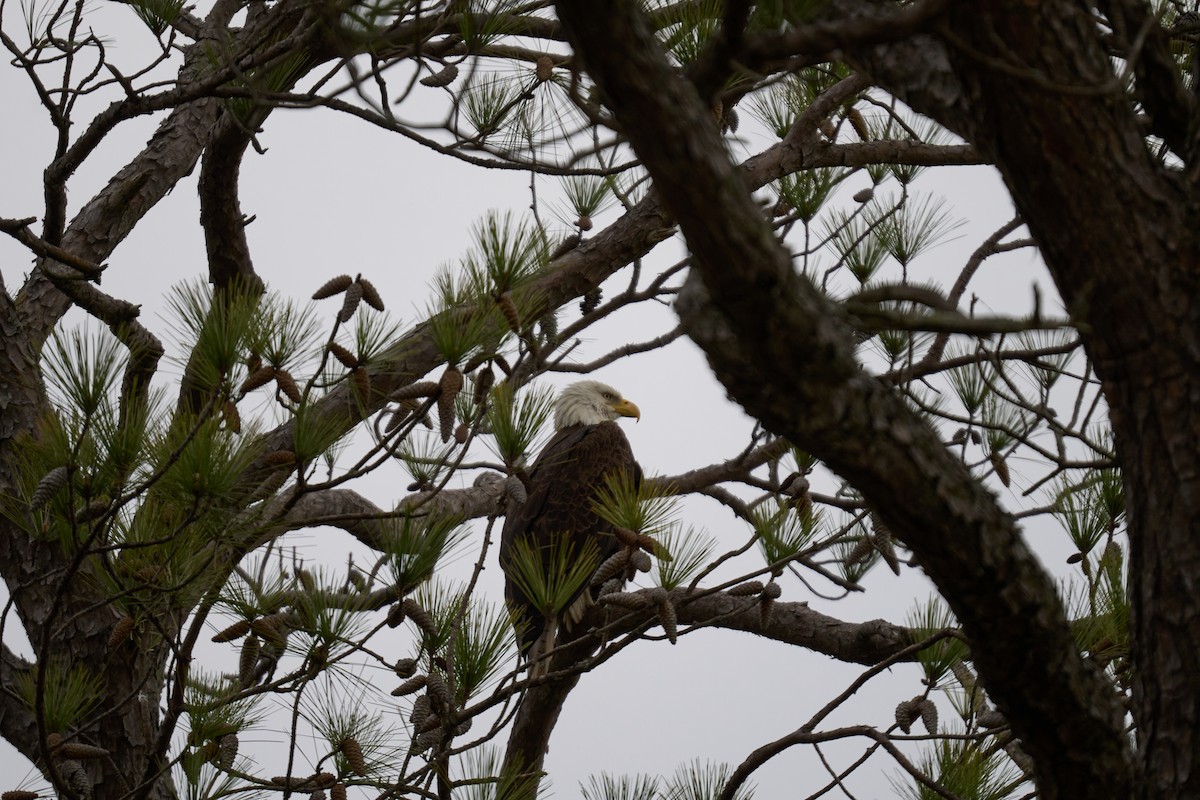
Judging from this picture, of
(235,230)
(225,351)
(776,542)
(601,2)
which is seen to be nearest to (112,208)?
(235,230)

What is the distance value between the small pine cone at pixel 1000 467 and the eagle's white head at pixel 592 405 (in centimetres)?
314

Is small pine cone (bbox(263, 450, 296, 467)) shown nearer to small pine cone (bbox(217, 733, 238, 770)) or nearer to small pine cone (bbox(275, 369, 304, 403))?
small pine cone (bbox(275, 369, 304, 403))

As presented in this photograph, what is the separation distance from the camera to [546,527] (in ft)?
14.5

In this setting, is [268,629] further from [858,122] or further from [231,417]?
[858,122]

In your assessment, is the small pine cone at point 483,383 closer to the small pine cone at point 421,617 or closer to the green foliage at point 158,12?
the small pine cone at point 421,617

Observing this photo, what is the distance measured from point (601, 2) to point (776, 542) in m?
1.39

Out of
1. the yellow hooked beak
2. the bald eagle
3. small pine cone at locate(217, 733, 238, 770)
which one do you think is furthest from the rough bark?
the yellow hooked beak

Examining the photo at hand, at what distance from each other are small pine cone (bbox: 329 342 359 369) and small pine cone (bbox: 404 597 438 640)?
48cm

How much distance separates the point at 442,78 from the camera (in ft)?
8.61

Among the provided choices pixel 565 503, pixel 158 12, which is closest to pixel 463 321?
pixel 158 12

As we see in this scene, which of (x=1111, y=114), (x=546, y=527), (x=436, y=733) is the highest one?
(x=546, y=527)

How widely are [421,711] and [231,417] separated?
2.27 feet

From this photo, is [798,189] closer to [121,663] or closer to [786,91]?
[786,91]

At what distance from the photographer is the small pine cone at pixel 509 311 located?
199cm
